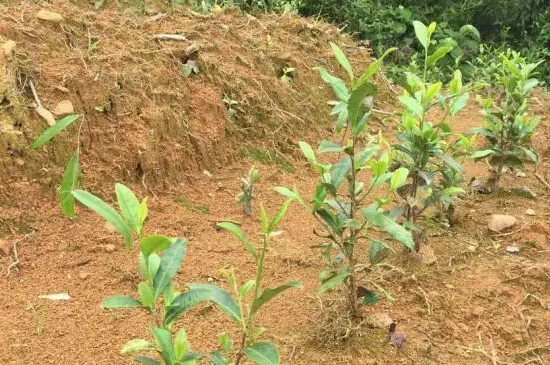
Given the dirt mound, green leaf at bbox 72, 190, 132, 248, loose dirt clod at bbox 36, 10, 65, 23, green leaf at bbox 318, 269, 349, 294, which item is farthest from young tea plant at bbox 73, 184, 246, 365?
loose dirt clod at bbox 36, 10, 65, 23

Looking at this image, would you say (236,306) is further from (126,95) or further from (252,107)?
(252,107)

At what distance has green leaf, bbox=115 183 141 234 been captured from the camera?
169 centimetres

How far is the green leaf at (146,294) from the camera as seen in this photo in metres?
1.61

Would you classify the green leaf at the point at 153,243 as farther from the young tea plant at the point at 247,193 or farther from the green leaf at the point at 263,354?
the young tea plant at the point at 247,193

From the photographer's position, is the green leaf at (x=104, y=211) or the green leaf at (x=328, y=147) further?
the green leaf at (x=328, y=147)

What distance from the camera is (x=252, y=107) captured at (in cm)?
424

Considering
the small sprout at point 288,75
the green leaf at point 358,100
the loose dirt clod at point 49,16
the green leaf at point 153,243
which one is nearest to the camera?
the green leaf at point 153,243

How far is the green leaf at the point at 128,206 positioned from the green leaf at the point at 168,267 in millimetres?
103

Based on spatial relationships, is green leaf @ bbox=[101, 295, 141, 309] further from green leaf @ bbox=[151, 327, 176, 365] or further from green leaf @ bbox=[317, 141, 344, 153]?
green leaf @ bbox=[317, 141, 344, 153]

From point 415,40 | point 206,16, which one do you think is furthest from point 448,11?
point 206,16

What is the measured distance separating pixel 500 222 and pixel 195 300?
6.73 ft

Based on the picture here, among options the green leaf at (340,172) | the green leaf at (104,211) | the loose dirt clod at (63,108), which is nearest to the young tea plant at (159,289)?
the green leaf at (104,211)

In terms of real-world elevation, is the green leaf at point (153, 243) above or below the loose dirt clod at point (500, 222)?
above

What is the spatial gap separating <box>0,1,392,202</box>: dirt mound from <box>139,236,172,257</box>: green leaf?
1621 mm
